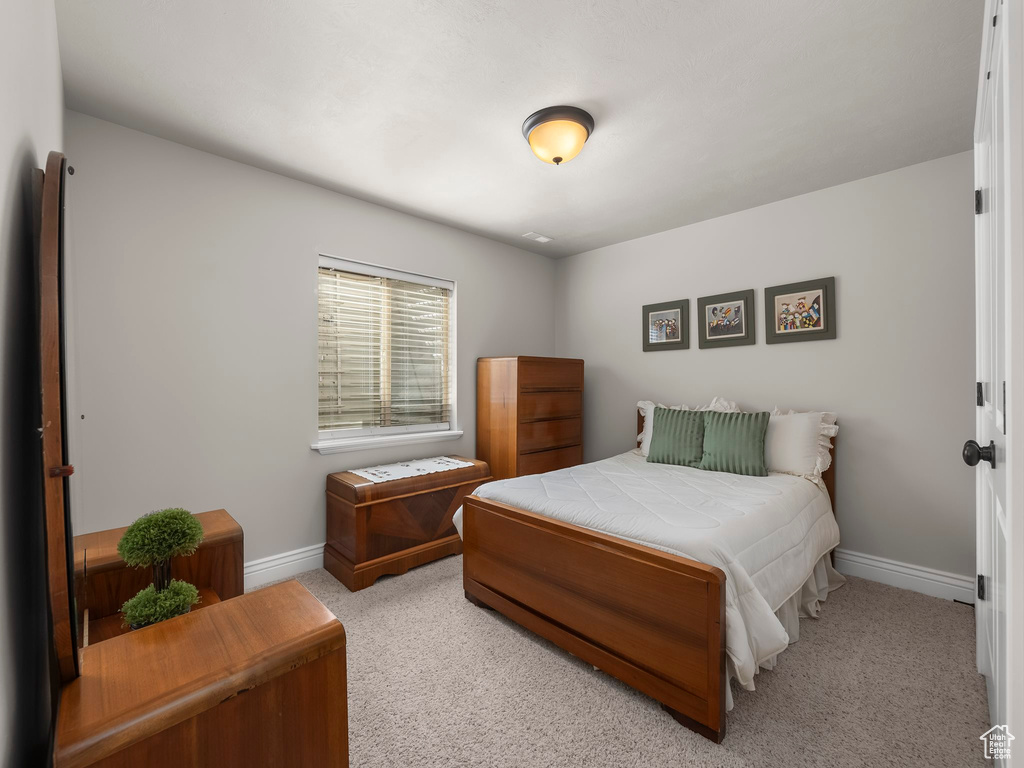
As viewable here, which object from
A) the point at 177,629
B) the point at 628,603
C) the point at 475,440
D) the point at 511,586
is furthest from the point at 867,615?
the point at 177,629

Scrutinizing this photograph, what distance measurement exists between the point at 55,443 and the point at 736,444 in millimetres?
3141

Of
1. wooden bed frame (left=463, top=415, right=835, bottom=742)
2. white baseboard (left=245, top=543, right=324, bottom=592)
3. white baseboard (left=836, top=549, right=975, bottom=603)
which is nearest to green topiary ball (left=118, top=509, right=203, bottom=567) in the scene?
wooden bed frame (left=463, top=415, right=835, bottom=742)

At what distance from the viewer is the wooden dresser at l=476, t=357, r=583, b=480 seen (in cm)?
363

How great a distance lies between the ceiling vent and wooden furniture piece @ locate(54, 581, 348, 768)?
11.1ft

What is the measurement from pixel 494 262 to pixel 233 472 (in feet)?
8.59

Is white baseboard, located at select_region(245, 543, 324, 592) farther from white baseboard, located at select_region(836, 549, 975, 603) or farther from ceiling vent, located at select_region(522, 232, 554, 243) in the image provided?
white baseboard, located at select_region(836, 549, 975, 603)

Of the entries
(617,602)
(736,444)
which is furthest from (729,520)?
(736,444)

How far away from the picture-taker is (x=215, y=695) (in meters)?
0.91

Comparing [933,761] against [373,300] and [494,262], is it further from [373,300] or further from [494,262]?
[494,262]

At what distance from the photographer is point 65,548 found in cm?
87

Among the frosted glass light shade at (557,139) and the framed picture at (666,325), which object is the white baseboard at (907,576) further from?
the frosted glass light shade at (557,139)

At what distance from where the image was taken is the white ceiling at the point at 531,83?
1.60 meters

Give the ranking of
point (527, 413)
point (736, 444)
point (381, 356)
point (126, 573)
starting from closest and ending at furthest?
point (126, 573) < point (736, 444) < point (381, 356) < point (527, 413)

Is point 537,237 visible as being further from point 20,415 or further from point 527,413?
point 20,415
